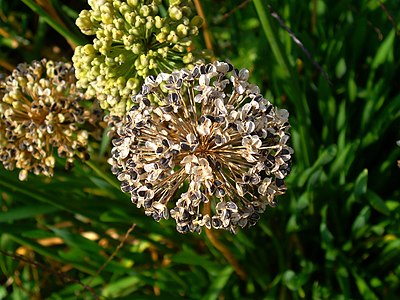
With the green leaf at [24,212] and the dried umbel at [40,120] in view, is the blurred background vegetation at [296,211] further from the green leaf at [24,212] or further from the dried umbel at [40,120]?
the dried umbel at [40,120]

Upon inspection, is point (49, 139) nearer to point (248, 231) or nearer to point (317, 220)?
point (248, 231)

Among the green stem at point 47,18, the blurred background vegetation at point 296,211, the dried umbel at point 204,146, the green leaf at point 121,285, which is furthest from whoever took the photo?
the green leaf at point 121,285

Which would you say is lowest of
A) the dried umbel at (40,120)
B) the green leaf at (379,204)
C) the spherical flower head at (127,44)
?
the green leaf at (379,204)

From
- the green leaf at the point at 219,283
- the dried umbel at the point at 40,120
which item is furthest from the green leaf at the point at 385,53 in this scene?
the dried umbel at the point at 40,120

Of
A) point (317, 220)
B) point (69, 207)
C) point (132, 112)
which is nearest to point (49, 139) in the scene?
point (69, 207)

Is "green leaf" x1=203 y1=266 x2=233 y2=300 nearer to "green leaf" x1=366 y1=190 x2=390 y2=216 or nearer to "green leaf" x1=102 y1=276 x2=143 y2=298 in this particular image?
"green leaf" x1=102 y1=276 x2=143 y2=298

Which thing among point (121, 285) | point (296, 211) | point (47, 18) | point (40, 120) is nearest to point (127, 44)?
point (47, 18)

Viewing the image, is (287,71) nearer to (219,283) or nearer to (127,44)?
(127,44)
